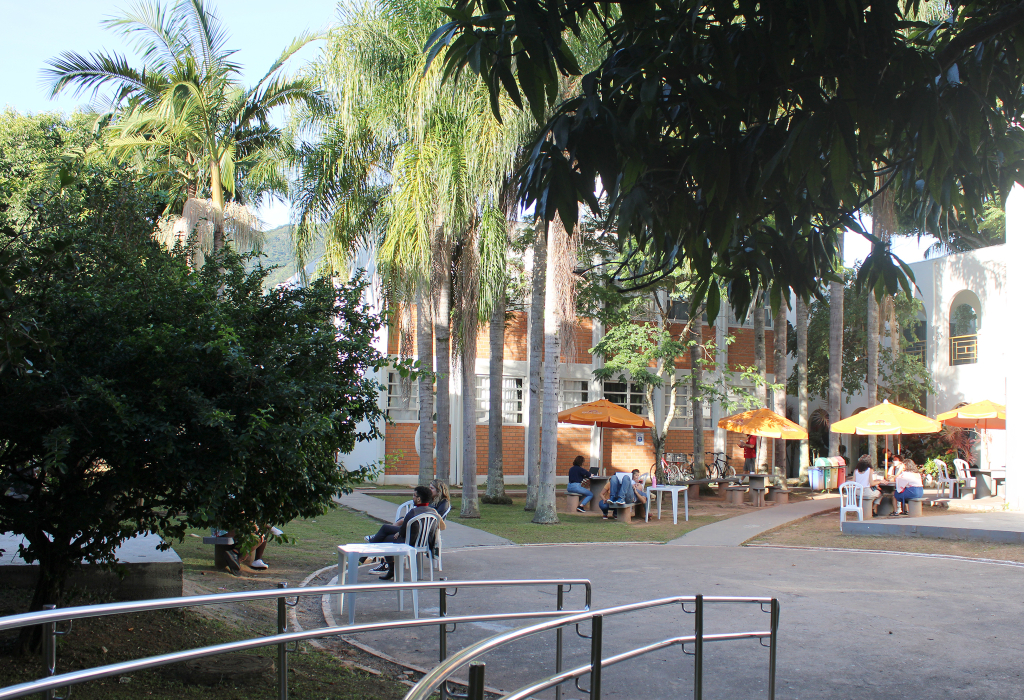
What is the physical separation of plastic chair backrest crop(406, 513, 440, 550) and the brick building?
16.9m

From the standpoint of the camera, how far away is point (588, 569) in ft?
37.7

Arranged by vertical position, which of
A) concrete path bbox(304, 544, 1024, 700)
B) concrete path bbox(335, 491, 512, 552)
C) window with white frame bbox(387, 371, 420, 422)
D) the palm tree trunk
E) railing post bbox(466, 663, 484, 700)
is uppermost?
the palm tree trunk

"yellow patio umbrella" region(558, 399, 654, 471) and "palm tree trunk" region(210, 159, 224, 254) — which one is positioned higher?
"palm tree trunk" region(210, 159, 224, 254)

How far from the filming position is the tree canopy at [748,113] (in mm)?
3334

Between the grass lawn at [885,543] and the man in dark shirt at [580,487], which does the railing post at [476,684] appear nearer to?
the grass lawn at [885,543]

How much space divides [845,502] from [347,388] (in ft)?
50.8

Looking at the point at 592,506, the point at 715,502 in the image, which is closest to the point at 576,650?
the point at 592,506

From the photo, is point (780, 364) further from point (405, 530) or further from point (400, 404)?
point (405, 530)

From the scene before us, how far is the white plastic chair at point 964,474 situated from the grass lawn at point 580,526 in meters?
6.56

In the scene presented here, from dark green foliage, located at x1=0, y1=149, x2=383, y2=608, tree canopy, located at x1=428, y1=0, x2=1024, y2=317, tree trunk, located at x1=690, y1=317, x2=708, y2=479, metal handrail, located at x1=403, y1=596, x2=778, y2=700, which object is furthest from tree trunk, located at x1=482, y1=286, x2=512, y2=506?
tree canopy, located at x1=428, y1=0, x2=1024, y2=317

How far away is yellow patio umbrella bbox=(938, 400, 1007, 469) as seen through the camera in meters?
21.3

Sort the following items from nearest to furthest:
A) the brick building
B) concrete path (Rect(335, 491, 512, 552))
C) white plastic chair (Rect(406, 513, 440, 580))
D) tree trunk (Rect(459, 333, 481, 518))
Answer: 1. white plastic chair (Rect(406, 513, 440, 580))
2. concrete path (Rect(335, 491, 512, 552))
3. tree trunk (Rect(459, 333, 481, 518))
4. the brick building

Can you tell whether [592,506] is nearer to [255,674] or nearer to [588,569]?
[588,569]

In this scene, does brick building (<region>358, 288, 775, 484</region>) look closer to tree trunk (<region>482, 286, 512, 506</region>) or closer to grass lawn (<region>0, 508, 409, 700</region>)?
tree trunk (<region>482, 286, 512, 506</region>)
